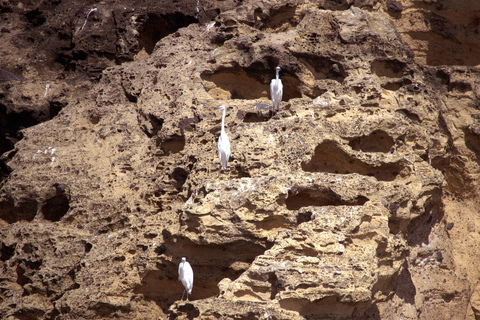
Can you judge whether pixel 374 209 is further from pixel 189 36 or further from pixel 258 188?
pixel 189 36

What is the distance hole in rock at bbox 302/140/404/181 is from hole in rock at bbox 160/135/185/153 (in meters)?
2.09

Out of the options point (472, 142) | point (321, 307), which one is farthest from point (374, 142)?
point (321, 307)

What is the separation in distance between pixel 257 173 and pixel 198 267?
1.39 m

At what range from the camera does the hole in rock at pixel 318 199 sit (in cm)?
639

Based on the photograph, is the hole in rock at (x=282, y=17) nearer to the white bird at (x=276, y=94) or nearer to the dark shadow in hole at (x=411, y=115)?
the white bird at (x=276, y=94)

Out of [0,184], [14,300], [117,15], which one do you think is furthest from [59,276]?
[117,15]

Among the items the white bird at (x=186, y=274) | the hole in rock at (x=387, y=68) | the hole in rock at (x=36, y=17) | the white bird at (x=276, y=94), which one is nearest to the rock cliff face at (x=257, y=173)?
the hole in rock at (x=387, y=68)

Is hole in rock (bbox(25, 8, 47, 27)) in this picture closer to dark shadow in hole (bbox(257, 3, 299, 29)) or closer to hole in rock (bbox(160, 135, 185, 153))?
dark shadow in hole (bbox(257, 3, 299, 29))

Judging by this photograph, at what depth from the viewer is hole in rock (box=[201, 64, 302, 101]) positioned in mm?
8867

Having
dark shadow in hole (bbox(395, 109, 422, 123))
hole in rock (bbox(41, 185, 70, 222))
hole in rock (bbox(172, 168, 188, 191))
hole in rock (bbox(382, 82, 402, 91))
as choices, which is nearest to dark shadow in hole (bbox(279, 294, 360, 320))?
hole in rock (bbox(172, 168, 188, 191))

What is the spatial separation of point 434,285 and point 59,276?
17.3 feet

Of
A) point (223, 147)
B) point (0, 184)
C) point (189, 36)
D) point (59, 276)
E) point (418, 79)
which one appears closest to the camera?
point (223, 147)

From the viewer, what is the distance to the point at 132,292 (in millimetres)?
7043

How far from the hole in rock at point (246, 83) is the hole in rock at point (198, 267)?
10.3ft
